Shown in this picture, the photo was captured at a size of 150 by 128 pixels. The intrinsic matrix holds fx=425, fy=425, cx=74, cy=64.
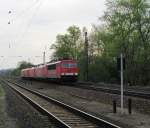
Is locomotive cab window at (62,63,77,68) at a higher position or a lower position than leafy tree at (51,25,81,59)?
lower

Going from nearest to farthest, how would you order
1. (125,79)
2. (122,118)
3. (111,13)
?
(122,118) → (125,79) → (111,13)

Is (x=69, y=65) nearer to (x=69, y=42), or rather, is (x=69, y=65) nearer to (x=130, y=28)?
(x=130, y=28)

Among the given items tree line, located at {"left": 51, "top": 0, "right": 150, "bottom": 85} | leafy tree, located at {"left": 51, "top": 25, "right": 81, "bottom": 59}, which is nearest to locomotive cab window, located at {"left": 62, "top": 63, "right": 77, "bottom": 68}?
tree line, located at {"left": 51, "top": 0, "right": 150, "bottom": 85}

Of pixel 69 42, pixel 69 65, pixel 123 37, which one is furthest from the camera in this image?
pixel 69 42

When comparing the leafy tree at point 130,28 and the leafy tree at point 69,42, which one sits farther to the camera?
the leafy tree at point 69,42

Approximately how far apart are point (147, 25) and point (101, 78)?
11.0 metres

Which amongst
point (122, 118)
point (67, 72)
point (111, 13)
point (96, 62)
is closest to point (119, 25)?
point (111, 13)

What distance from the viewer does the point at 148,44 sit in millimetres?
64062

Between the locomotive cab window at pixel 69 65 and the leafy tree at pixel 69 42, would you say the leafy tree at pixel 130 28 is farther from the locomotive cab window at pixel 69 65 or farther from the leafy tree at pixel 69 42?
the leafy tree at pixel 69 42

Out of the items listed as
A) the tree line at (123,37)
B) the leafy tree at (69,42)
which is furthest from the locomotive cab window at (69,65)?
the leafy tree at (69,42)

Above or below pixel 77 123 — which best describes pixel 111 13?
above

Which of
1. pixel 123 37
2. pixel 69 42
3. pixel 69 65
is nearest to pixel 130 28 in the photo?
pixel 123 37

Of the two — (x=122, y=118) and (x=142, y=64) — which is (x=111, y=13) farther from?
(x=122, y=118)

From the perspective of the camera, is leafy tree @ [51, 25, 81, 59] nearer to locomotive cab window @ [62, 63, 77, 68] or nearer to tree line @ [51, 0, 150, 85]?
tree line @ [51, 0, 150, 85]
